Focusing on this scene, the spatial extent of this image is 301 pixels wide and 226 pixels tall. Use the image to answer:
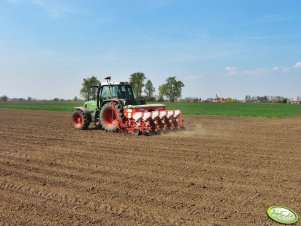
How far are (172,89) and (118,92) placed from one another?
10458 centimetres

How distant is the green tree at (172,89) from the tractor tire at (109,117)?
102956 mm

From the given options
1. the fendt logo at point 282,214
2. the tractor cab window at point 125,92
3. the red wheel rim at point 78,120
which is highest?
the tractor cab window at point 125,92

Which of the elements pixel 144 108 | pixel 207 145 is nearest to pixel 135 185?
pixel 207 145

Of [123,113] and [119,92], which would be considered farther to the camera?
[119,92]

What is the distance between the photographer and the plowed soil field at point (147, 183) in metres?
4.61

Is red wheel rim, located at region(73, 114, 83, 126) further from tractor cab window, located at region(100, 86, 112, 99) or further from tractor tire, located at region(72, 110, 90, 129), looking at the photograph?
tractor cab window, located at region(100, 86, 112, 99)

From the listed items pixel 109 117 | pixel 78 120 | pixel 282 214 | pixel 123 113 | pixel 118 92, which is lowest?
pixel 282 214

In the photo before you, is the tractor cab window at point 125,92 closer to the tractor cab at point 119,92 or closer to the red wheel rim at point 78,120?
the tractor cab at point 119,92

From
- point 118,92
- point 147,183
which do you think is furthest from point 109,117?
point 147,183

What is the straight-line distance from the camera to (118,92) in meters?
14.0

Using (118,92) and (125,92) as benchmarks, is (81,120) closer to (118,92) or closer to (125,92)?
(118,92)

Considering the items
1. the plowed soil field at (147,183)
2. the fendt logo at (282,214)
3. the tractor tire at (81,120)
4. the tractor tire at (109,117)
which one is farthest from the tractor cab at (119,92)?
the fendt logo at (282,214)

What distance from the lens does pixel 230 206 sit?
16.2 ft

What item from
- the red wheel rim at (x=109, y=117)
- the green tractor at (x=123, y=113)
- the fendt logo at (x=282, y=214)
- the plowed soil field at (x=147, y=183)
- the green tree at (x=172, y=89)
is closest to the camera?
the fendt logo at (x=282, y=214)
